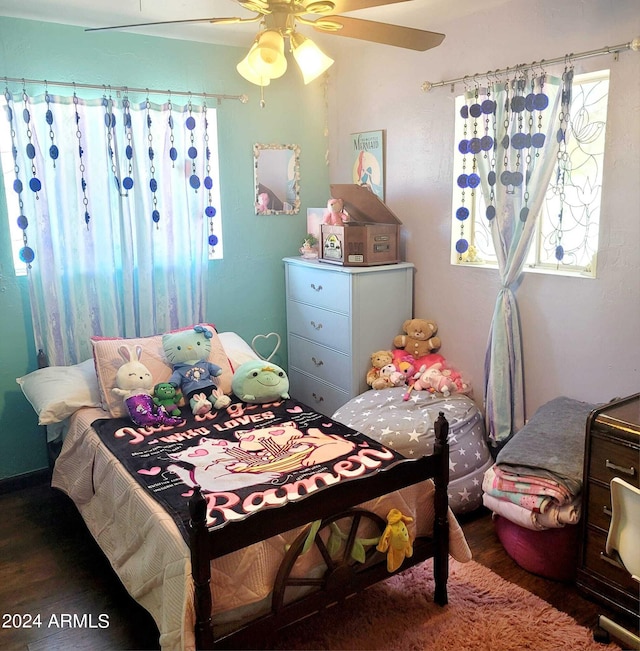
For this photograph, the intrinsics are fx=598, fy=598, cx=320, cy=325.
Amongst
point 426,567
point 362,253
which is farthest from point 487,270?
point 426,567

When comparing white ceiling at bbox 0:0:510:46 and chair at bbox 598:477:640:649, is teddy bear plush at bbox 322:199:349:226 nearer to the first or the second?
white ceiling at bbox 0:0:510:46

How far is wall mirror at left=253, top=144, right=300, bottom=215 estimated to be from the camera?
3.86 meters

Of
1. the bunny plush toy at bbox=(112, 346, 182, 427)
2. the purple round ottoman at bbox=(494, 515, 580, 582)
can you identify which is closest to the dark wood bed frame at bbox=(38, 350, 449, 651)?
the purple round ottoman at bbox=(494, 515, 580, 582)

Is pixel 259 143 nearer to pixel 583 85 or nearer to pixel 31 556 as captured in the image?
pixel 583 85

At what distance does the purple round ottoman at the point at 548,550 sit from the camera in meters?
2.38

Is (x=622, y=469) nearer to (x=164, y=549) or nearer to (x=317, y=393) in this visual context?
(x=164, y=549)

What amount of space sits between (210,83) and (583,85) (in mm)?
2079

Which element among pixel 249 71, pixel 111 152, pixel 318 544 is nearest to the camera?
pixel 318 544

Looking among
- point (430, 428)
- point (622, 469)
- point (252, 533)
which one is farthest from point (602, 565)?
point (252, 533)

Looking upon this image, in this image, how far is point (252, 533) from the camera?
178 cm

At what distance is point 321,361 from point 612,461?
197 cm

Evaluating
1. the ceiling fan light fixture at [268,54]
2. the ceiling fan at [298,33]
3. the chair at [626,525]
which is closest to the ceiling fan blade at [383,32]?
the ceiling fan at [298,33]

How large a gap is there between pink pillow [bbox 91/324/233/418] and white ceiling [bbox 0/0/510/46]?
5.27 ft

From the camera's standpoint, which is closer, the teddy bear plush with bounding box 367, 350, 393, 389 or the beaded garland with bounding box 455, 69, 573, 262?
the beaded garland with bounding box 455, 69, 573, 262
